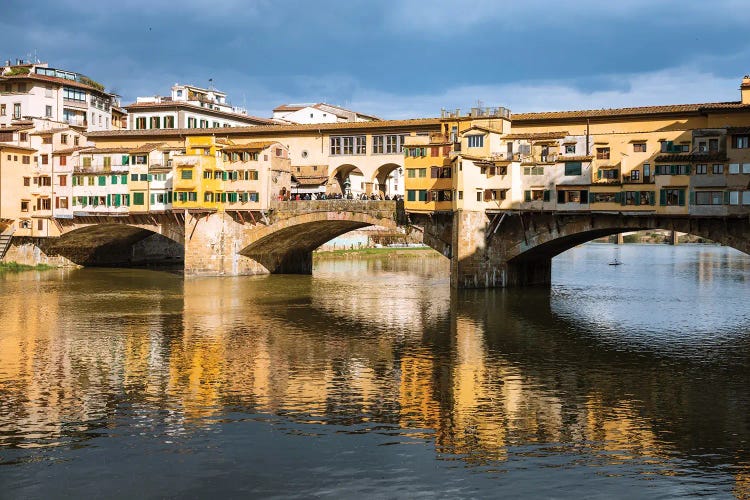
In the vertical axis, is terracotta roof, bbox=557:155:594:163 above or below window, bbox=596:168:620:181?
above

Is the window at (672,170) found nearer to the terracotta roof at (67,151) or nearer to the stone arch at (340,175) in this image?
the stone arch at (340,175)

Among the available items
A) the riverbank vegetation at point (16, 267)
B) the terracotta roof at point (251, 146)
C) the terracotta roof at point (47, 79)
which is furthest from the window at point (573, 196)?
the terracotta roof at point (47, 79)

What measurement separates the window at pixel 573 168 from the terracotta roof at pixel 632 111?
15.4ft

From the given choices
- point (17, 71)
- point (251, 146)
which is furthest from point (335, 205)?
point (17, 71)

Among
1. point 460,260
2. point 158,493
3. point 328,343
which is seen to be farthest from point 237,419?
point 460,260

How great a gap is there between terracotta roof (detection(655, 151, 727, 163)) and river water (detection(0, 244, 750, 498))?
9.24 meters

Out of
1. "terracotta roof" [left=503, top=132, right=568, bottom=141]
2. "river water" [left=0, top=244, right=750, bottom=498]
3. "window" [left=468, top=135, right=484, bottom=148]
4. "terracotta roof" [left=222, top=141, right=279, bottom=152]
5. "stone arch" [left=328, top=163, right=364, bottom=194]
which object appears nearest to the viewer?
"river water" [left=0, top=244, right=750, bottom=498]

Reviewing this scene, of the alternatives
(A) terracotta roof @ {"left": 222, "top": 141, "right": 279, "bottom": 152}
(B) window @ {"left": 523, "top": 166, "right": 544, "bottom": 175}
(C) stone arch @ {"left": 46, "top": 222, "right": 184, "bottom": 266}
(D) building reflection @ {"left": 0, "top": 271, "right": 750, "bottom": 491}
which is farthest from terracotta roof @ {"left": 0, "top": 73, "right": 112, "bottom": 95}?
(B) window @ {"left": 523, "top": 166, "right": 544, "bottom": 175}

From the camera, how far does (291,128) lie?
7362 cm

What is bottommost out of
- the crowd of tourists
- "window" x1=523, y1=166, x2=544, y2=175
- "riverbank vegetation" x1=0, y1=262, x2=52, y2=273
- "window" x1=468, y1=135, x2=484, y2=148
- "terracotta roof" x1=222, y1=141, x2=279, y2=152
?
"riverbank vegetation" x1=0, y1=262, x2=52, y2=273

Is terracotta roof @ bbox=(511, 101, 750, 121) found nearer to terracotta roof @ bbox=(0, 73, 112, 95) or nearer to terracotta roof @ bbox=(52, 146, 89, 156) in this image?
terracotta roof @ bbox=(52, 146, 89, 156)

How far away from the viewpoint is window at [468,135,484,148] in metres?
60.0

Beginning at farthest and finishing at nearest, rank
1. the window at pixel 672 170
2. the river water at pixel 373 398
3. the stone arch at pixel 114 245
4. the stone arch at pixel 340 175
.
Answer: the stone arch at pixel 114 245, the stone arch at pixel 340 175, the window at pixel 672 170, the river water at pixel 373 398

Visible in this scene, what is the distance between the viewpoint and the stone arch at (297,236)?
6616cm
